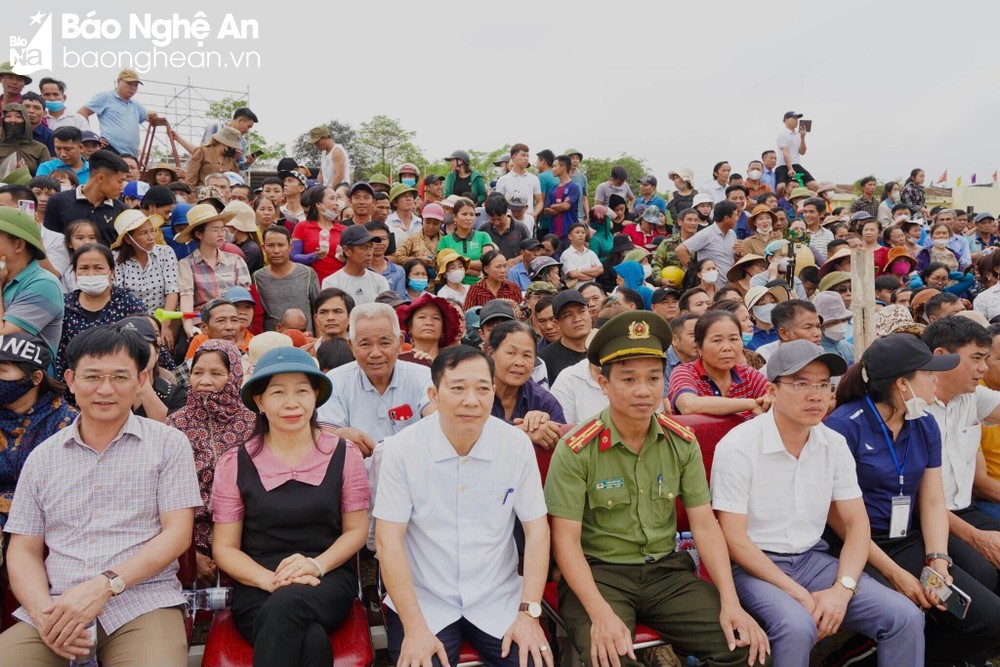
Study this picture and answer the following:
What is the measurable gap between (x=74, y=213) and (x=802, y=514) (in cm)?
605

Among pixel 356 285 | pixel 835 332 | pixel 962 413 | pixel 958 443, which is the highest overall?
pixel 356 285

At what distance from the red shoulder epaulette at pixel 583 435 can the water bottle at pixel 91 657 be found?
1981mm

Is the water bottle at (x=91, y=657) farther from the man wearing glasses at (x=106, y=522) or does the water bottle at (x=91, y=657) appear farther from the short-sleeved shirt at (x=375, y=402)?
the short-sleeved shirt at (x=375, y=402)

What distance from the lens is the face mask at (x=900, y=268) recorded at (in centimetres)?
1023

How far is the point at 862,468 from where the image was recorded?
3590mm

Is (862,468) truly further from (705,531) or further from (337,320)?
(337,320)

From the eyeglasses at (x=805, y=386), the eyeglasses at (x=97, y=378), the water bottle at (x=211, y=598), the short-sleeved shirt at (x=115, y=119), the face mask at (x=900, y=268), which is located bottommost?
the water bottle at (x=211, y=598)

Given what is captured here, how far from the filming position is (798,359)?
3.24m

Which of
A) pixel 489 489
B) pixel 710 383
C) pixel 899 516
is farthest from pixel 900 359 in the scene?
pixel 489 489

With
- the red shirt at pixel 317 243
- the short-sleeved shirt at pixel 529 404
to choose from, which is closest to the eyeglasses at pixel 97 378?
the short-sleeved shirt at pixel 529 404

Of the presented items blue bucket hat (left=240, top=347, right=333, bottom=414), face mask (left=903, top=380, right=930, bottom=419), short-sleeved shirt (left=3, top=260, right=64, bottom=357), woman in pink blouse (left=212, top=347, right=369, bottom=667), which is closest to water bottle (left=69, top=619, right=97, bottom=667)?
woman in pink blouse (left=212, top=347, right=369, bottom=667)

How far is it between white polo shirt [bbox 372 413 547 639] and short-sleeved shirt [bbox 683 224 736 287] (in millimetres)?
6641

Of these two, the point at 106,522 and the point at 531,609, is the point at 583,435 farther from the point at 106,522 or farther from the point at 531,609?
the point at 106,522

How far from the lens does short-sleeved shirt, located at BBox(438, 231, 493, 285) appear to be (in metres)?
8.39
